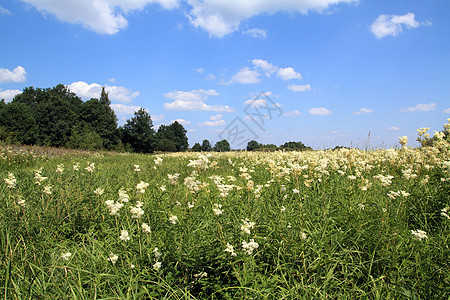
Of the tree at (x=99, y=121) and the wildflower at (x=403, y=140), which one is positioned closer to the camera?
the wildflower at (x=403, y=140)

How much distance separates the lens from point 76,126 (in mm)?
43688

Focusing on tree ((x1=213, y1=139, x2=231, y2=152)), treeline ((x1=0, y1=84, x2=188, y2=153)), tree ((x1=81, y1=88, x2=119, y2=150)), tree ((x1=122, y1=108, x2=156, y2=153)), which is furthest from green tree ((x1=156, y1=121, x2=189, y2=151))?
tree ((x1=213, y1=139, x2=231, y2=152))

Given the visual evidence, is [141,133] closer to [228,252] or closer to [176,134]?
[176,134]

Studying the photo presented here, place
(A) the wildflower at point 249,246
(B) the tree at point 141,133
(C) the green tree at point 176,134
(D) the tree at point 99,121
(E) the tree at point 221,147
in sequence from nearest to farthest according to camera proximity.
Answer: (A) the wildflower at point 249,246
(E) the tree at point 221,147
(D) the tree at point 99,121
(B) the tree at point 141,133
(C) the green tree at point 176,134

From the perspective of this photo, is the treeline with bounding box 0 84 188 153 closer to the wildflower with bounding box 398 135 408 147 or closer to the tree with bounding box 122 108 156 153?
the tree with bounding box 122 108 156 153

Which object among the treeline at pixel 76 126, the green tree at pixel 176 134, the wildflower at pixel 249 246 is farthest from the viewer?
the green tree at pixel 176 134

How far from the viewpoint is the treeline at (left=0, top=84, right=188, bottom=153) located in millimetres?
39344

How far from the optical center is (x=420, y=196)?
12.0 ft

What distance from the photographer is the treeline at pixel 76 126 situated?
39344 mm

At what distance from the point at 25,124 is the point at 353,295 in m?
52.6

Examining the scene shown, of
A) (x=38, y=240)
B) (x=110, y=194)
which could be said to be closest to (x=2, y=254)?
(x=38, y=240)

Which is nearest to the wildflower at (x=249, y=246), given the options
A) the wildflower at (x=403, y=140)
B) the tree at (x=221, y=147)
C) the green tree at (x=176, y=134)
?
the wildflower at (x=403, y=140)

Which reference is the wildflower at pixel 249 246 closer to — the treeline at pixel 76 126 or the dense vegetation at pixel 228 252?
the dense vegetation at pixel 228 252

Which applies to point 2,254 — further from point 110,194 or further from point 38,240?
point 110,194
